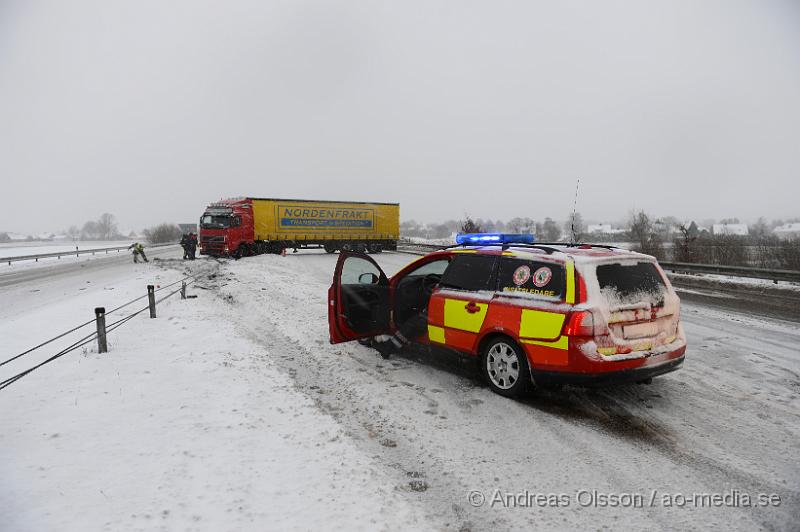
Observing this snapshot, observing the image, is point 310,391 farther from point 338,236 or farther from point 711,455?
point 338,236

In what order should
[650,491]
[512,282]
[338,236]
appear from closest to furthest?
[650,491] → [512,282] → [338,236]

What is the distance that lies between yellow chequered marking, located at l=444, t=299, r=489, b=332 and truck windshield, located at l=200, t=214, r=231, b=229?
21682 mm

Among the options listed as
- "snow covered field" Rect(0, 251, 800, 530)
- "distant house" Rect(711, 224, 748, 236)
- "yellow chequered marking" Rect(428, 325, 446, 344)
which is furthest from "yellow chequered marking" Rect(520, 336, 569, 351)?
"distant house" Rect(711, 224, 748, 236)

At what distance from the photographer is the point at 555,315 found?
161 inches

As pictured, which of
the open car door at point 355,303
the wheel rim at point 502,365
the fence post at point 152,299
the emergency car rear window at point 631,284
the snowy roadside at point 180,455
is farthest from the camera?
the fence post at point 152,299

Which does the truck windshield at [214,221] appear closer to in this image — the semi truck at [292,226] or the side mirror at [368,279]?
the semi truck at [292,226]

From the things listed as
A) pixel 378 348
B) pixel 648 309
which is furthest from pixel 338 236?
pixel 648 309

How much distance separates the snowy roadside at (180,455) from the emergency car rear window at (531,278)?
7.42ft

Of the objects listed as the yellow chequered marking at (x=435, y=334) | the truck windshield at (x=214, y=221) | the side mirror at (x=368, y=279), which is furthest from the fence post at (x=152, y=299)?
the truck windshield at (x=214, y=221)

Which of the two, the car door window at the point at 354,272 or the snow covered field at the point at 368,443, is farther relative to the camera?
the car door window at the point at 354,272

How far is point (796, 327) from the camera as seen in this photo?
328 inches

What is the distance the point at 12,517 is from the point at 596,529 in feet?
12.0

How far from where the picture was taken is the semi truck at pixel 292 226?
79.4 ft

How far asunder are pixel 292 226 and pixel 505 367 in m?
25.2
